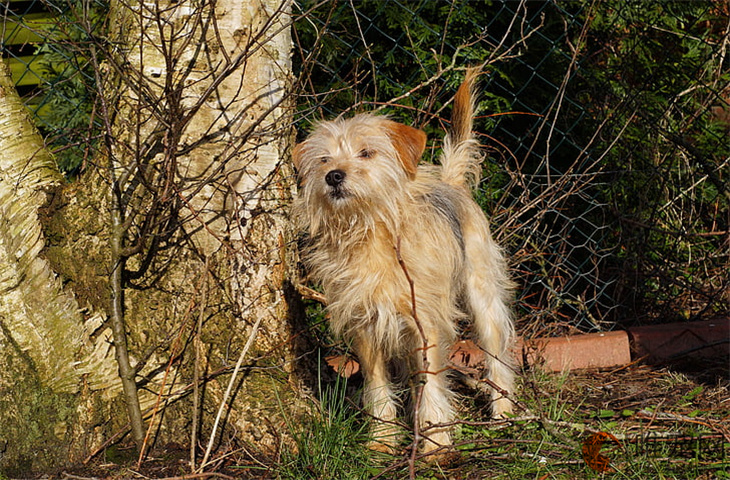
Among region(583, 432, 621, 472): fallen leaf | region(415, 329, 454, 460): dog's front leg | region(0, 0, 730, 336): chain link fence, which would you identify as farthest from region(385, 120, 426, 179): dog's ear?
region(0, 0, 730, 336): chain link fence

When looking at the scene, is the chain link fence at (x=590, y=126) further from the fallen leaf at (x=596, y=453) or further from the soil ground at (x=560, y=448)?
the fallen leaf at (x=596, y=453)

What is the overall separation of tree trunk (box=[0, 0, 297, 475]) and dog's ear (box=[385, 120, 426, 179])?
0.52 m

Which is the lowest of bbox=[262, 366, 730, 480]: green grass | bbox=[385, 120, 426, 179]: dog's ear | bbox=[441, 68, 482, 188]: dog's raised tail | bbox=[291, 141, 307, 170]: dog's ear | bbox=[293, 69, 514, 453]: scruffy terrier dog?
bbox=[262, 366, 730, 480]: green grass

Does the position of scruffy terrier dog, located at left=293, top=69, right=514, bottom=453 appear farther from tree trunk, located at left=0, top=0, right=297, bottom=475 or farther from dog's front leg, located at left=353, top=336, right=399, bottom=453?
tree trunk, located at left=0, top=0, right=297, bottom=475

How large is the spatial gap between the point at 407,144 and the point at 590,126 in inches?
112

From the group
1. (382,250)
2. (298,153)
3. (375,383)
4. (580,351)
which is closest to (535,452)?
(375,383)

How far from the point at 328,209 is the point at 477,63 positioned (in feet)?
7.98

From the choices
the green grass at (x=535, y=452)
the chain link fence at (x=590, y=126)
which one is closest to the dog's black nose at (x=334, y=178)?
the green grass at (x=535, y=452)

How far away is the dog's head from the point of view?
3264 millimetres

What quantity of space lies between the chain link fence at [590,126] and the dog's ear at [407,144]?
1573 millimetres

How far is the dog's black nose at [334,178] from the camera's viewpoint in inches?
127

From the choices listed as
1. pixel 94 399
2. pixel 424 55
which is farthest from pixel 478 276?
pixel 94 399

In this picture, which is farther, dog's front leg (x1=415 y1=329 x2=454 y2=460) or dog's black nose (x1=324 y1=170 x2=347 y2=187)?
A: dog's front leg (x1=415 y1=329 x2=454 y2=460)

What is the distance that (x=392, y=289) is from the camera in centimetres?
343
